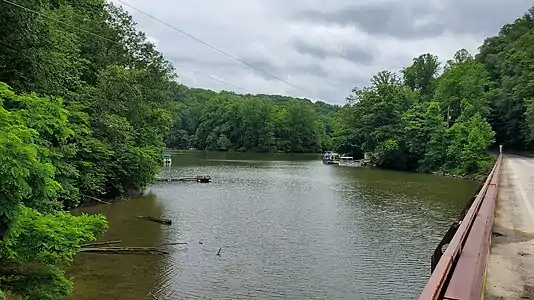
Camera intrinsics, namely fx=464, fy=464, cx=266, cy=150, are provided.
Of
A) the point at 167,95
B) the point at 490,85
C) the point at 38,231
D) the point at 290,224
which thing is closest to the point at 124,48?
the point at 167,95

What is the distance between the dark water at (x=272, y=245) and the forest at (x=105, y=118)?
234cm

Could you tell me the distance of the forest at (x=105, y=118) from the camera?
7516 millimetres

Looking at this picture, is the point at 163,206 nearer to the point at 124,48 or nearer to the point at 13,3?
the point at 124,48

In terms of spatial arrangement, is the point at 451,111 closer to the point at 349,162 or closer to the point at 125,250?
the point at 349,162

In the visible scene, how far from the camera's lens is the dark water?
497 inches

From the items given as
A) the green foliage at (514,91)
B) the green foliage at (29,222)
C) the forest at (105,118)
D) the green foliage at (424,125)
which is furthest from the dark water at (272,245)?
the green foliage at (514,91)

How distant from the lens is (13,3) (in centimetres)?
1241

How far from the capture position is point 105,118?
2366cm

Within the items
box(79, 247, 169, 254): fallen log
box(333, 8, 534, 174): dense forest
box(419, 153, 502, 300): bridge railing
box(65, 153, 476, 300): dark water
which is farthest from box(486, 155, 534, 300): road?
box(333, 8, 534, 174): dense forest

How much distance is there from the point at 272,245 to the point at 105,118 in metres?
11.7

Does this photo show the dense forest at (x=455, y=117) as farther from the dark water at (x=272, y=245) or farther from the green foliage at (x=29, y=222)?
the green foliage at (x=29, y=222)

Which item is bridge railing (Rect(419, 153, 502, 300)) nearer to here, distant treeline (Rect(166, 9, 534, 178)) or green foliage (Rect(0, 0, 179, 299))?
green foliage (Rect(0, 0, 179, 299))

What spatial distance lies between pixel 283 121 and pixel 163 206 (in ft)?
280

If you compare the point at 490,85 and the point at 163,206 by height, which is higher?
the point at 490,85
